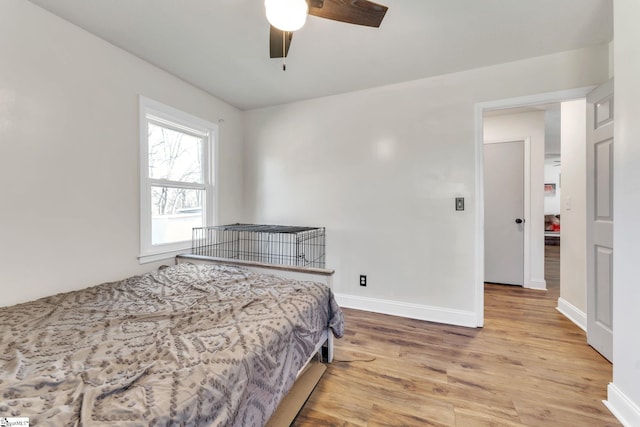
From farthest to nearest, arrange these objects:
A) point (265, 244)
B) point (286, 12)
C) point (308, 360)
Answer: point (265, 244), point (308, 360), point (286, 12)

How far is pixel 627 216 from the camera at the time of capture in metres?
1.38

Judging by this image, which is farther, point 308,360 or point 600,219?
point 600,219

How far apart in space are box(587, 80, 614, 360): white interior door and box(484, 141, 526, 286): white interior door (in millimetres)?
1691

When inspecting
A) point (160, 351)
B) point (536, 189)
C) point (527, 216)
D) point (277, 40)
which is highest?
point (277, 40)

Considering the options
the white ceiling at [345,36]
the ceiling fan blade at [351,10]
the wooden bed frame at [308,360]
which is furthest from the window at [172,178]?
the ceiling fan blade at [351,10]

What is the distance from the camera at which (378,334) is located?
2316 mm

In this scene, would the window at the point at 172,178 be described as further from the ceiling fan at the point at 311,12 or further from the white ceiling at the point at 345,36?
the ceiling fan at the point at 311,12

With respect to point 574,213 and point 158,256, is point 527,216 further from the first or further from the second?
point 158,256

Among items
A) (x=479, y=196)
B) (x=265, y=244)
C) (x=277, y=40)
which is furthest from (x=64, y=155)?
(x=479, y=196)

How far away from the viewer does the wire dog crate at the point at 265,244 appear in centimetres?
296

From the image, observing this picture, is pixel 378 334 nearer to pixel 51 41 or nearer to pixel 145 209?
pixel 145 209

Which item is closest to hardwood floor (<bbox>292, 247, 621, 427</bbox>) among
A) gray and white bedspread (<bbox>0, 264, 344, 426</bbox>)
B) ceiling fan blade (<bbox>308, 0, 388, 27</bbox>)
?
gray and white bedspread (<bbox>0, 264, 344, 426</bbox>)

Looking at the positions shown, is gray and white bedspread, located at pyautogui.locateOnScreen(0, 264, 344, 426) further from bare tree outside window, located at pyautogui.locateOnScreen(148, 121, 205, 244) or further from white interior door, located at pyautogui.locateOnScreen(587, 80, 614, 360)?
white interior door, located at pyautogui.locateOnScreen(587, 80, 614, 360)

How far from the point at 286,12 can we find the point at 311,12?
0.28 meters
